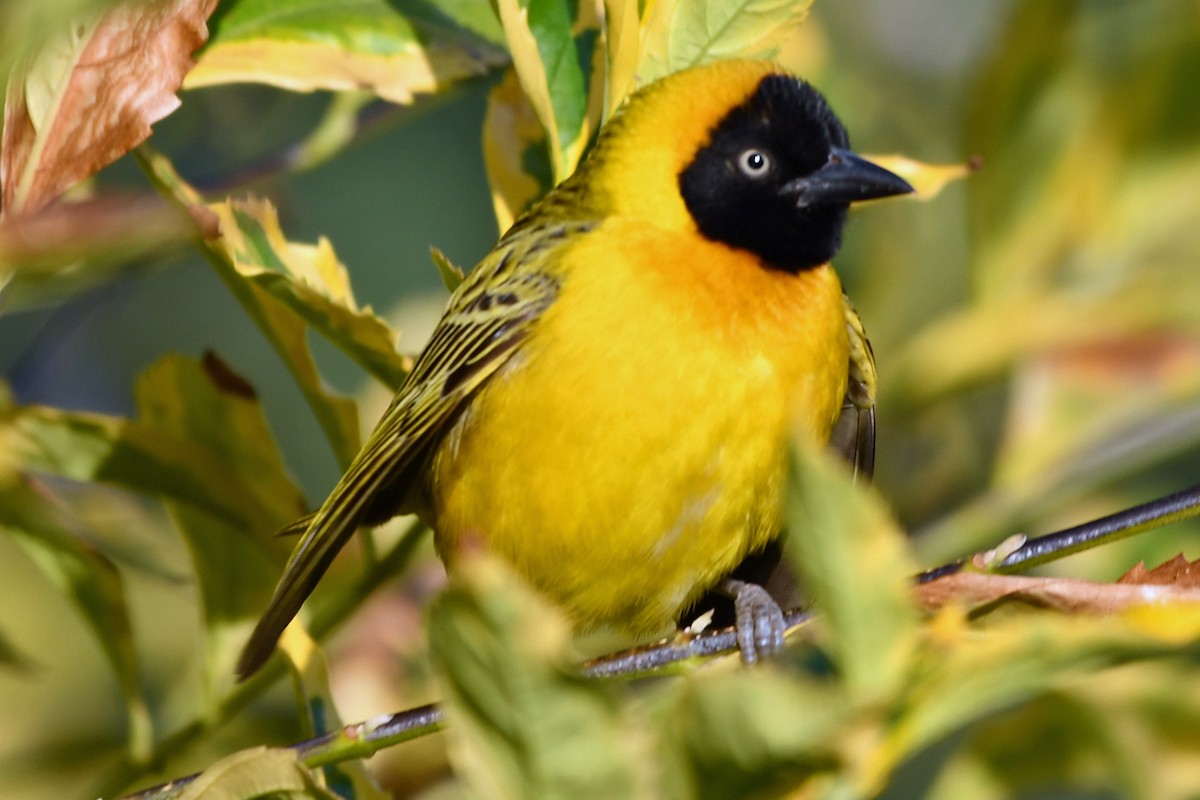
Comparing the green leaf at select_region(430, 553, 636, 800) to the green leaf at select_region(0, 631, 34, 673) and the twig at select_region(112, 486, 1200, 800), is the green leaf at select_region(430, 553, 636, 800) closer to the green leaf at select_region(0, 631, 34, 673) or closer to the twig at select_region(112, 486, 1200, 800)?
the twig at select_region(112, 486, 1200, 800)

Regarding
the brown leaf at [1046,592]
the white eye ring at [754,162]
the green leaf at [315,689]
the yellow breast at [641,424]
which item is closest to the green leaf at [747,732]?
the brown leaf at [1046,592]

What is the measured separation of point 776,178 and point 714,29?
20.6 inches

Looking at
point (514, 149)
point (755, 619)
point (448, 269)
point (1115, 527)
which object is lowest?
point (755, 619)

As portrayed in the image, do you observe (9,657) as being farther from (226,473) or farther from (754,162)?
(754,162)

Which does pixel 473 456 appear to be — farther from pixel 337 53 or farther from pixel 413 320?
pixel 413 320

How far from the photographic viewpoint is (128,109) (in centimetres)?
159

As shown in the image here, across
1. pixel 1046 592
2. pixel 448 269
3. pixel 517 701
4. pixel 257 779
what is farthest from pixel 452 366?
pixel 517 701

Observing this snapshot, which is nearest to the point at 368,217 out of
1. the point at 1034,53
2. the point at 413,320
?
the point at 413,320

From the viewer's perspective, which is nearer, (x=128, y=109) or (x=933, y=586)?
(x=933, y=586)

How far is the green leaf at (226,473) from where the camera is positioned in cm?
204

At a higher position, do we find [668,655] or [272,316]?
[272,316]

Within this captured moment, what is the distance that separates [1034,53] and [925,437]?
87 cm

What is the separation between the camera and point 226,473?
2.03 m

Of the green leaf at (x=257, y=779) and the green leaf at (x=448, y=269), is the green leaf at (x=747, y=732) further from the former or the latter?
the green leaf at (x=448, y=269)
